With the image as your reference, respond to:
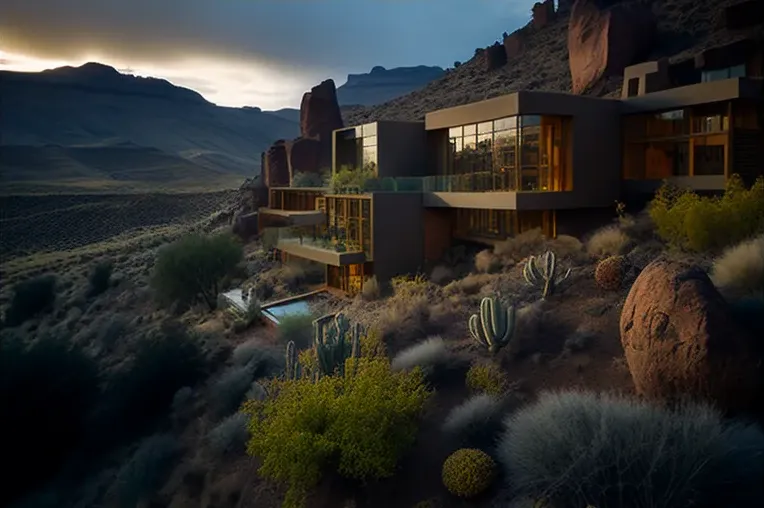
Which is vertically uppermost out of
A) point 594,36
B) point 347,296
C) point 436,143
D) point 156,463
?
point 594,36

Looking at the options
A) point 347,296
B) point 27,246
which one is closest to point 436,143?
point 347,296

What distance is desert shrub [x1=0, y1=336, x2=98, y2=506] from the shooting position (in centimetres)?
1366

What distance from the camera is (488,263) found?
1894cm

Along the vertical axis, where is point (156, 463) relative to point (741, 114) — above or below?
below

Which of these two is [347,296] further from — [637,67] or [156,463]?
[637,67]

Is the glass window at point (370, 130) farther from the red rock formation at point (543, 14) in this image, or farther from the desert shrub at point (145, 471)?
the red rock formation at point (543, 14)

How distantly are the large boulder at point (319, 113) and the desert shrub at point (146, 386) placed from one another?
2654 centimetres

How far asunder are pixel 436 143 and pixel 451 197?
13.8ft

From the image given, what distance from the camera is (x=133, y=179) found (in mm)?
83875

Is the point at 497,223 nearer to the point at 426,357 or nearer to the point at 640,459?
the point at 426,357

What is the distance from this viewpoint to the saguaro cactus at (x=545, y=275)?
44.7 ft

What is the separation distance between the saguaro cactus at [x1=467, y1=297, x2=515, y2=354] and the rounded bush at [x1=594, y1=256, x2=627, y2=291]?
2727mm

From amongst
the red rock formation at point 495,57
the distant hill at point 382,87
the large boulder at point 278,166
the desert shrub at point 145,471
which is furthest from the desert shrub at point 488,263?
the distant hill at point 382,87

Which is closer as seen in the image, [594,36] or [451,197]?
[451,197]
